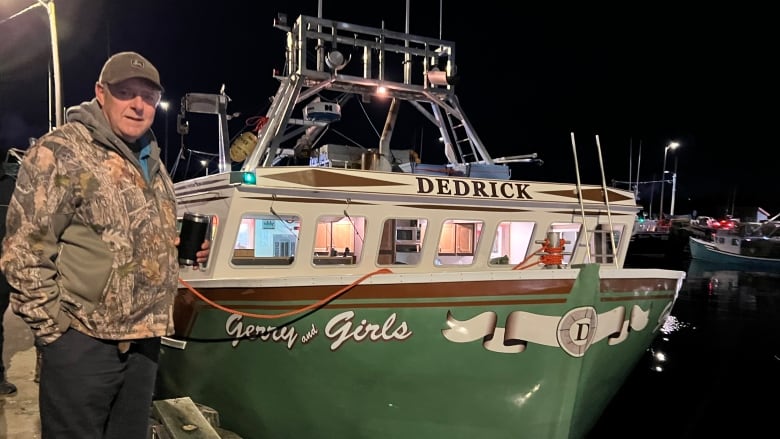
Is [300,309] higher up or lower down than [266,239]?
lower down

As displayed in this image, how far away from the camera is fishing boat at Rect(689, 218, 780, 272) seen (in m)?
40.4

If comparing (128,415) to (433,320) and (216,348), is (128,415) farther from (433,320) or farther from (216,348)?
(216,348)

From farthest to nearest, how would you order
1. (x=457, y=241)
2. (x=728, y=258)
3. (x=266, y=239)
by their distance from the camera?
(x=728, y=258), (x=457, y=241), (x=266, y=239)

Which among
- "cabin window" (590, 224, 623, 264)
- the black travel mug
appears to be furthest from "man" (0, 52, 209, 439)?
"cabin window" (590, 224, 623, 264)

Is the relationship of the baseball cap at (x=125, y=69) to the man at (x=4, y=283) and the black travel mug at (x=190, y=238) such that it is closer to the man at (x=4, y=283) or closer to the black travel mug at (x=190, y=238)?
the black travel mug at (x=190, y=238)

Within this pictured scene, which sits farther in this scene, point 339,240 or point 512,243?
point 512,243

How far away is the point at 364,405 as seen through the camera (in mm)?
5664

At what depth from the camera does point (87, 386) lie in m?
2.67

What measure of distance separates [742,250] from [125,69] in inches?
1935

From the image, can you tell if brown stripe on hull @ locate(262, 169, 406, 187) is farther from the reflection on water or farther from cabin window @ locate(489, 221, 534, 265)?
the reflection on water

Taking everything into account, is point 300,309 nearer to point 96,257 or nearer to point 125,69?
point 96,257

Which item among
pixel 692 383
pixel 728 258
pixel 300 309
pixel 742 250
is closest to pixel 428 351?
pixel 300 309

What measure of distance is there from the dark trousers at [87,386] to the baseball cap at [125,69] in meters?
1.26

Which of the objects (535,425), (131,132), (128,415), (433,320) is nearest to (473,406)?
(535,425)
